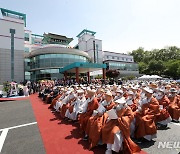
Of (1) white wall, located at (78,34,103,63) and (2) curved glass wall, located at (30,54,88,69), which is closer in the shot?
(2) curved glass wall, located at (30,54,88,69)

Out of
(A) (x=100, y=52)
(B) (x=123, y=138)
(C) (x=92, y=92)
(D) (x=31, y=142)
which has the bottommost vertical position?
(D) (x=31, y=142)

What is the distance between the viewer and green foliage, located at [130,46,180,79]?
41481mm

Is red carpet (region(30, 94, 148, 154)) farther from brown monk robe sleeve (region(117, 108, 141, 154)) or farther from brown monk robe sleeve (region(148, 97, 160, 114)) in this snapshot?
brown monk robe sleeve (region(148, 97, 160, 114))

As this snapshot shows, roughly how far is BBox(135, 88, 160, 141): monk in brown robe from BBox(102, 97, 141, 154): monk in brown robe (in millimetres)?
604

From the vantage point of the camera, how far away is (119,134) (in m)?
3.40

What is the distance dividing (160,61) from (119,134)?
49392mm

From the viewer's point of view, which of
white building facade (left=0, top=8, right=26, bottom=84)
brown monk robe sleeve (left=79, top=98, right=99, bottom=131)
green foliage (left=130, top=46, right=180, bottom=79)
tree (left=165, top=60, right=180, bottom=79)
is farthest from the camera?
green foliage (left=130, top=46, right=180, bottom=79)

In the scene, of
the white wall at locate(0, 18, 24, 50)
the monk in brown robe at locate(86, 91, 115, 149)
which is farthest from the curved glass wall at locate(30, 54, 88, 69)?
the monk in brown robe at locate(86, 91, 115, 149)

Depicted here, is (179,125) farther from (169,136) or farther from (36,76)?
(36,76)

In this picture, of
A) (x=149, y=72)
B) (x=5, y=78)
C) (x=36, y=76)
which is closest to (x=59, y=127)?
(x=36, y=76)

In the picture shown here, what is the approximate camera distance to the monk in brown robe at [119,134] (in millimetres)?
3318

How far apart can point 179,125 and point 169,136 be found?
1289mm

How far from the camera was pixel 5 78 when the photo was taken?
31.5 meters

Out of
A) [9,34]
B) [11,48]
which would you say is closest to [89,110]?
[11,48]
